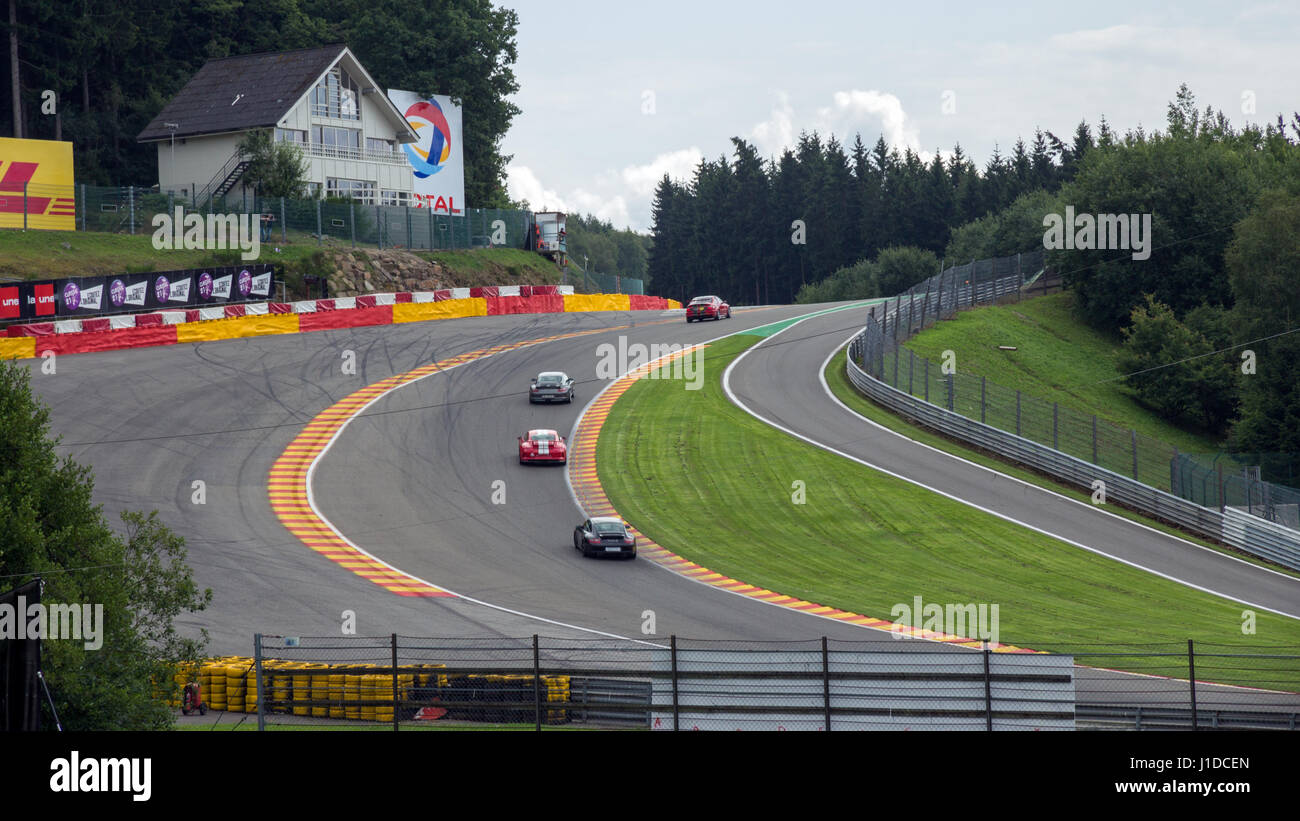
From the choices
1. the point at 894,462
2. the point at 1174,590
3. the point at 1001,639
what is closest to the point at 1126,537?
the point at 1174,590

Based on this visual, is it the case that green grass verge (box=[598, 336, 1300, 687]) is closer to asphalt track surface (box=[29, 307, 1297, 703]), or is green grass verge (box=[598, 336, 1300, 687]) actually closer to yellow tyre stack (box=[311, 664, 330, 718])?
asphalt track surface (box=[29, 307, 1297, 703])

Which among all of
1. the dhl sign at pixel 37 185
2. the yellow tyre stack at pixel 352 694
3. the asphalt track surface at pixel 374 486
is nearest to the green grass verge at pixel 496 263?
the asphalt track surface at pixel 374 486

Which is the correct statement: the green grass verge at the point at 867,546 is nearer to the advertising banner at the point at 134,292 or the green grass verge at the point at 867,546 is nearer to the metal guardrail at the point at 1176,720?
the metal guardrail at the point at 1176,720

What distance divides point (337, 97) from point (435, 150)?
1344cm

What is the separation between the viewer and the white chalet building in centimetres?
7475

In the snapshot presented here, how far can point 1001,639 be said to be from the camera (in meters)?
25.8

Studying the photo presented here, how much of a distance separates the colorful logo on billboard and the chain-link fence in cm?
4346

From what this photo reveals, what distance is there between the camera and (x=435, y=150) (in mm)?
91812

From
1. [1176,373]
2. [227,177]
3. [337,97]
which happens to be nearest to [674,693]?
[1176,373]

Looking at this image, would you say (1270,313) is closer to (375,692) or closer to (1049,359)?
(1049,359)

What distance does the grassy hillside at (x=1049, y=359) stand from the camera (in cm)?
5769

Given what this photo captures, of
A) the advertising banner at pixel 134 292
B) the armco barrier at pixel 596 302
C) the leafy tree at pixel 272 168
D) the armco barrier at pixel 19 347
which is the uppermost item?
the leafy tree at pixel 272 168

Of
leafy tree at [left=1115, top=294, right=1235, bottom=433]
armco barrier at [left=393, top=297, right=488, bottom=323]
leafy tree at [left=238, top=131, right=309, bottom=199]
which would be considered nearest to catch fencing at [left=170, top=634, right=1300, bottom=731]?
leafy tree at [left=1115, top=294, right=1235, bottom=433]

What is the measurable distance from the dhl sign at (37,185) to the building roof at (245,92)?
47.2 ft
